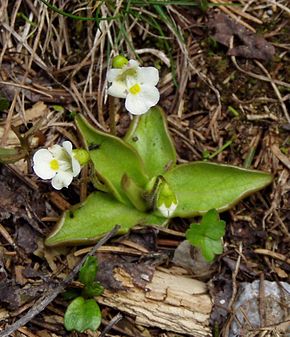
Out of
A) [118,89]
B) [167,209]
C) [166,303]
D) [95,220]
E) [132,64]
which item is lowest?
[166,303]

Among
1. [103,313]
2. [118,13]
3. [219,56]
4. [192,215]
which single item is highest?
[118,13]

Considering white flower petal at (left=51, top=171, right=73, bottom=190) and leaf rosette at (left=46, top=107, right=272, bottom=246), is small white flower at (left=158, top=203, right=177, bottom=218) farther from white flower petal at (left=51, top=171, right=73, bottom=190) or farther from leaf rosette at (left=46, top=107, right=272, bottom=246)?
white flower petal at (left=51, top=171, right=73, bottom=190)

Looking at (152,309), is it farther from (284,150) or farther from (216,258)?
(284,150)

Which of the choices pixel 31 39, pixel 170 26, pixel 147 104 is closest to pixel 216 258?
pixel 147 104

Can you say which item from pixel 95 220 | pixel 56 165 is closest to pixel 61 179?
pixel 56 165

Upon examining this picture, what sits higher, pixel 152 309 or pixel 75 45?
pixel 75 45

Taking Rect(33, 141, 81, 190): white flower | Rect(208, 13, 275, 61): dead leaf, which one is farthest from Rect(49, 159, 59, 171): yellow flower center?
Rect(208, 13, 275, 61): dead leaf

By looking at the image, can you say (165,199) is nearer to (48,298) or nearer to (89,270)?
(89,270)
